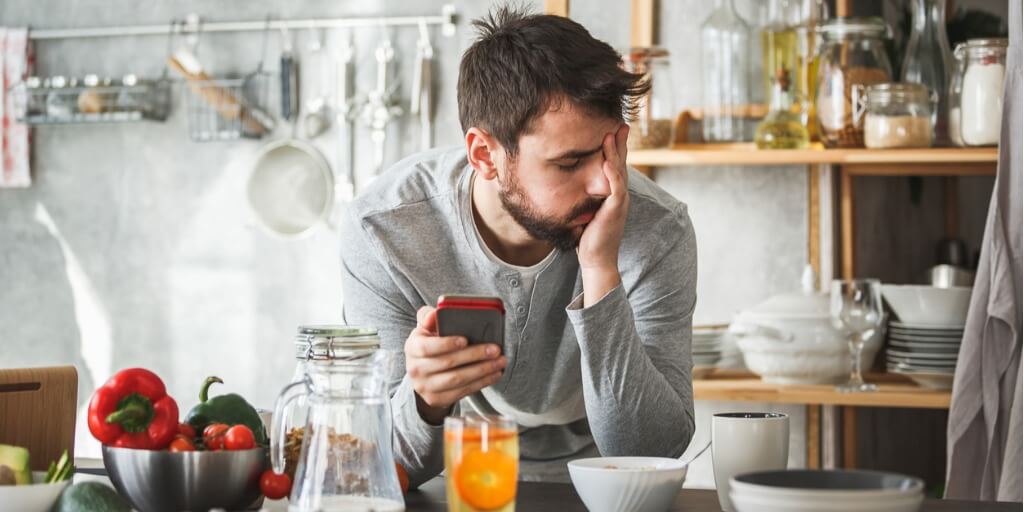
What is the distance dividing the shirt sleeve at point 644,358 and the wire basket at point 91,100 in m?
2.28

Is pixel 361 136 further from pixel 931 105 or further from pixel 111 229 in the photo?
pixel 931 105

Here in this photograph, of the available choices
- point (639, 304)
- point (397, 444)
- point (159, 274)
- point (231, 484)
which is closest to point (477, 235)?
point (639, 304)

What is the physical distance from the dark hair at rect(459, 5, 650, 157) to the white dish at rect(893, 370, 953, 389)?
3.84 feet

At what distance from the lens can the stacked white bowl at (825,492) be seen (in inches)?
39.5

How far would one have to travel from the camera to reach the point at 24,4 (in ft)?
12.8

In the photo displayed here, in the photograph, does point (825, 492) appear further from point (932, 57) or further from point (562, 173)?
point (932, 57)

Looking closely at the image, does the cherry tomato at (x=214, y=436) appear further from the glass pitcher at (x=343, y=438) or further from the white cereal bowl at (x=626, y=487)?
the white cereal bowl at (x=626, y=487)

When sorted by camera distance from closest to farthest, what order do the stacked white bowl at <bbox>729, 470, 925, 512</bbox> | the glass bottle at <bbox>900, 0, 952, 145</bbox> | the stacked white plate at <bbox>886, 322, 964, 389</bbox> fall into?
the stacked white bowl at <bbox>729, 470, 925, 512</bbox>
the stacked white plate at <bbox>886, 322, 964, 389</bbox>
the glass bottle at <bbox>900, 0, 952, 145</bbox>

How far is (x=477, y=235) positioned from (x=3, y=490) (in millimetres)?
851

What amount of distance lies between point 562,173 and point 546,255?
8.4 inches

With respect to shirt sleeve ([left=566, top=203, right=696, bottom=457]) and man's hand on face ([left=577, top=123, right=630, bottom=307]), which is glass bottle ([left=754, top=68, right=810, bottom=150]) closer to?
shirt sleeve ([left=566, top=203, right=696, bottom=457])

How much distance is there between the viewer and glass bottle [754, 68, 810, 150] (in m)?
2.72

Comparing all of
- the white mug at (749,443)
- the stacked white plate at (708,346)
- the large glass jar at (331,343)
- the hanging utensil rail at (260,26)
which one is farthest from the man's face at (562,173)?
the hanging utensil rail at (260,26)

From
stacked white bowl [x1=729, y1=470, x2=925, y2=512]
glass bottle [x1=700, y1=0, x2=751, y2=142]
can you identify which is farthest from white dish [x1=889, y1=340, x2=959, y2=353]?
stacked white bowl [x1=729, y1=470, x2=925, y2=512]
